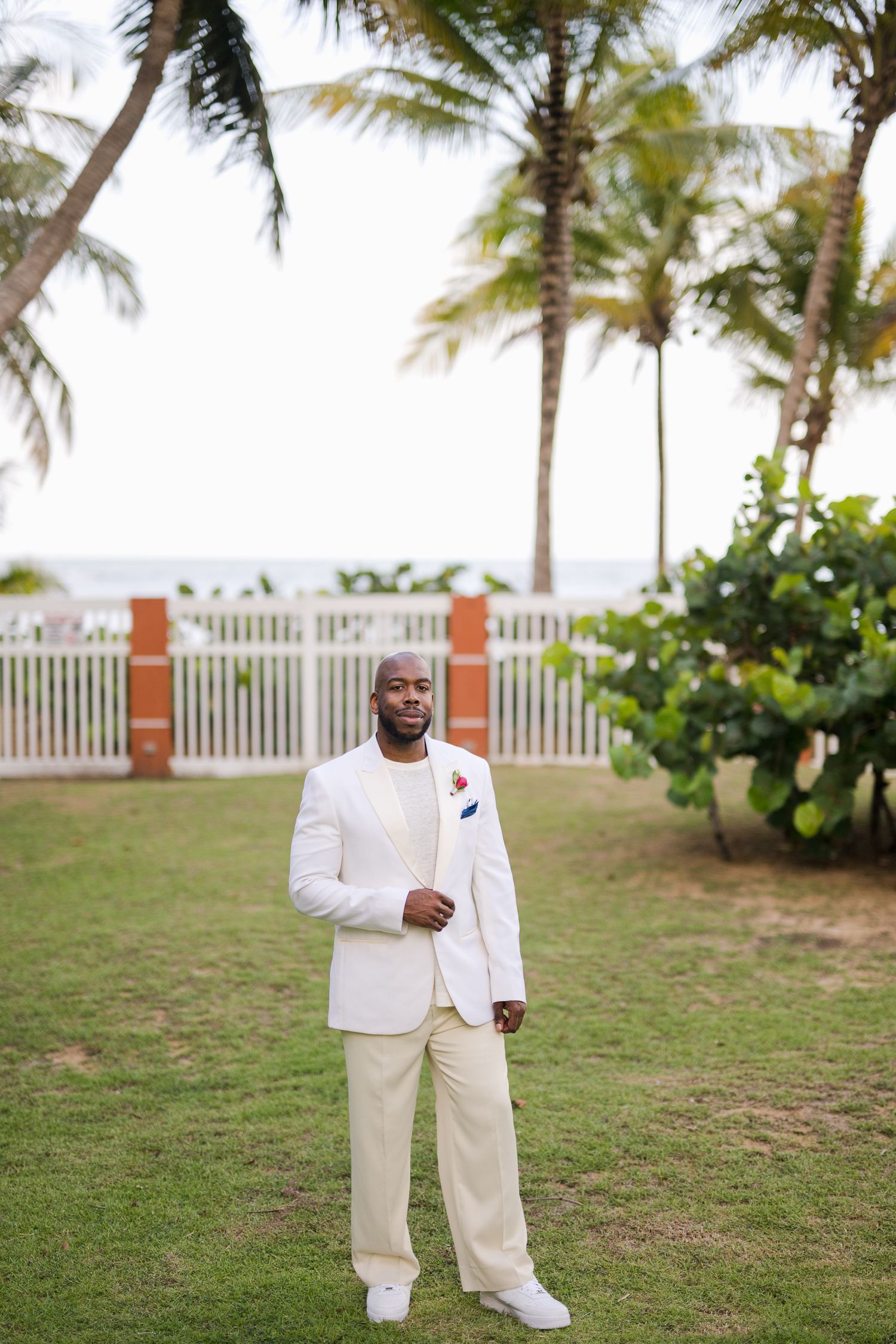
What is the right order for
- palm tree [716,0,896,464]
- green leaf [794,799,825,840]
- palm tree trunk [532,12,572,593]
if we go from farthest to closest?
palm tree trunk [532,12,572,593] → palm tree [716,0,896,464] → green leaf [794,799,825,840]

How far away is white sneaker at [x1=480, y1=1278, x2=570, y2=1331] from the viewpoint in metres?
2.85

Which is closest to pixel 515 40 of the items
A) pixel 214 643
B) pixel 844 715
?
pixel 214 643

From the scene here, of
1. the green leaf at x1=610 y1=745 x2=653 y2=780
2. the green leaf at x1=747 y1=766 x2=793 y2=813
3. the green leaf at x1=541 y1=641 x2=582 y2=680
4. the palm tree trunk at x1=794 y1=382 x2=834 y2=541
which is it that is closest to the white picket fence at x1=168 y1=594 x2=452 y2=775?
the green leaf at x1=541 y1=641 x2=582 y2=680

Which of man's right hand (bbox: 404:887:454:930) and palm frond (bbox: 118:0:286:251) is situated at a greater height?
palm frond (bbox: 118:0:286:251)

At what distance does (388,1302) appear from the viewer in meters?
2.89

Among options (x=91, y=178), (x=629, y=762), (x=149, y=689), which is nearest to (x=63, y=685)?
(x=149, y=689)

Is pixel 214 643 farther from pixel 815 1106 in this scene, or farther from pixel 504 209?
pixel 504 209

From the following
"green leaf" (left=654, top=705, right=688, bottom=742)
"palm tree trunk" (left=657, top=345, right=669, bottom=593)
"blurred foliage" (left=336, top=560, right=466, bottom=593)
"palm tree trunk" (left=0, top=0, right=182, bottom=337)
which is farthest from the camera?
"palm tree trunk" (left=657, top=345, right=669, bottom=593)

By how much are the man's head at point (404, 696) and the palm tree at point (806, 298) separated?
13271 mm

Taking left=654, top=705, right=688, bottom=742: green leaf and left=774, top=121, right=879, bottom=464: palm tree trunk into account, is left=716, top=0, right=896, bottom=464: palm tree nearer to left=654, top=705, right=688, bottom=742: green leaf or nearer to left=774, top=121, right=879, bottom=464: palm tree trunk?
left=774, top=121, right=879, bottom=464: palm tree trunk

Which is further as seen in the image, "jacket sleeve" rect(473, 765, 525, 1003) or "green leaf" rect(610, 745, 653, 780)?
"green leaf" rect(610, 745, 653, 780)

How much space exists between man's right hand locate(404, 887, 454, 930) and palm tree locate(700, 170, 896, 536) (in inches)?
531

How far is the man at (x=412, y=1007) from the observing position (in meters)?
2.87

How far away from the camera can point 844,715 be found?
22.0 feet
